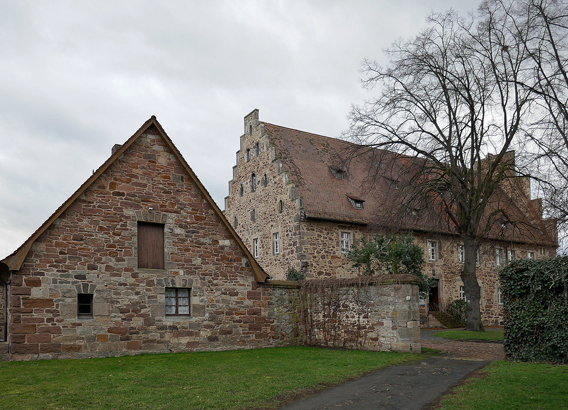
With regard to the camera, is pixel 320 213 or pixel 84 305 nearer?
pixel 84 305

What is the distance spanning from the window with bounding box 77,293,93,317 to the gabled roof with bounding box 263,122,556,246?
1240 cm

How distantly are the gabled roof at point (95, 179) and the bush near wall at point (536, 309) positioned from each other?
23.8ft

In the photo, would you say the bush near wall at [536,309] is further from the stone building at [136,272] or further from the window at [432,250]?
the window at [432,250]

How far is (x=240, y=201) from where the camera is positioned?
3022cm

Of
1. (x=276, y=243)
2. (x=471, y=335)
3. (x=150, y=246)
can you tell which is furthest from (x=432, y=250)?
(x=150, y=246)

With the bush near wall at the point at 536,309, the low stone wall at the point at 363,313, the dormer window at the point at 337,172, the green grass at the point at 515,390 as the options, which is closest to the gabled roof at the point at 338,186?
the dormer window at the point at 337,172

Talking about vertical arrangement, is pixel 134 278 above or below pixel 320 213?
below

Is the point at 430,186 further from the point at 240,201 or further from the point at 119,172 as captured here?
the point at 119,172

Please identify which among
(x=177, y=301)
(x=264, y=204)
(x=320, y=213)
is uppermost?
(x=264, y=204)

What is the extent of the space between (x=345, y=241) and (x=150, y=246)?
509 inches

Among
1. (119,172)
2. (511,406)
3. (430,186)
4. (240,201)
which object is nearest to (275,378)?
(511,406)

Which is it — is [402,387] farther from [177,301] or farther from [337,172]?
[337,172]

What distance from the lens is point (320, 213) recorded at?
991 inches

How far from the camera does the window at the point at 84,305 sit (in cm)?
1366
